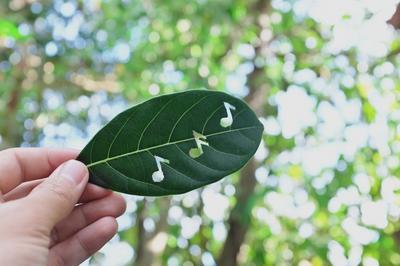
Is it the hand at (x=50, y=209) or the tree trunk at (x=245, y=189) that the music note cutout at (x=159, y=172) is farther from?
the tree trunk at (x=245, y=189)

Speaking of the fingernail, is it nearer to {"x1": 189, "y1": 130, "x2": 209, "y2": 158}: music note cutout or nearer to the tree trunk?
{"x1": 189, "y1": 130, "x2": 209, "y2": 158}: music note cutout

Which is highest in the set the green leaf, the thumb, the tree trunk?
the green leaf

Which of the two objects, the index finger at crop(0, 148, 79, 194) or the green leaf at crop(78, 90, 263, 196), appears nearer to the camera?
the green leaf at crop(78, 90, 263, 196)

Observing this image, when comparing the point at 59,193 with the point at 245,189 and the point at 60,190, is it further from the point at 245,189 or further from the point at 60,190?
the point at 245,189

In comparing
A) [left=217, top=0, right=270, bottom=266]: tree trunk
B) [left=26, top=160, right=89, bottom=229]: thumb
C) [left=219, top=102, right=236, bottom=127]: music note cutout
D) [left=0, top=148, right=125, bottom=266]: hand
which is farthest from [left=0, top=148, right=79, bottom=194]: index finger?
[left=217, top=0, right=270, bottom=266]: tree trunk

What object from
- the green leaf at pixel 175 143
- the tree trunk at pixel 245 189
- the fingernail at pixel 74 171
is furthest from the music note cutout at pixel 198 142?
the tree trunk at pixel 245 189

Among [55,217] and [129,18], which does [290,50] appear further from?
[55,217]

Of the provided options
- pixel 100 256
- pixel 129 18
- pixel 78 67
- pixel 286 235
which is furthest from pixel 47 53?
pixel 286 235
